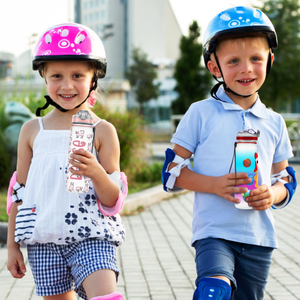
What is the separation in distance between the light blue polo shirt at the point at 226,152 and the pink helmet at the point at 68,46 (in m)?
0.65

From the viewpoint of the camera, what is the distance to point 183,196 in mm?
9242

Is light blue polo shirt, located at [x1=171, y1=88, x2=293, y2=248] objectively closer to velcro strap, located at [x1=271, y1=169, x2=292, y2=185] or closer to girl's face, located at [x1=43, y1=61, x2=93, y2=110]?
velcro strap, located at [x1=271, y1=169, x2=292, y2=185]

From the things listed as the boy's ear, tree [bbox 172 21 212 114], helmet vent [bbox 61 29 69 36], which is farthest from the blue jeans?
tree [bbox 172 21 212 114]

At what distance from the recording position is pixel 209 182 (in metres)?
2.45

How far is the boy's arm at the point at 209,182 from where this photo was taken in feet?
7.36

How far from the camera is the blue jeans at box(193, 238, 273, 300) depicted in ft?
7.39

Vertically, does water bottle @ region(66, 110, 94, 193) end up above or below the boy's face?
below

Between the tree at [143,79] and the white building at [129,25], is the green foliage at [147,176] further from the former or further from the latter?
the white building at [129,25]

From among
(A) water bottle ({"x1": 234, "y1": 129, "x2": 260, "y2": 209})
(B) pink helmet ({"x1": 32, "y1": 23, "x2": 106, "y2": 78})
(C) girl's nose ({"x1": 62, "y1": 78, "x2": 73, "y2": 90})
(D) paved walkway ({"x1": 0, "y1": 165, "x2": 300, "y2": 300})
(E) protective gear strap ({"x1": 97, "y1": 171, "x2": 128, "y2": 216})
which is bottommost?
(D) paved walkway ({"x1": 0, "y1": 165, "x2": 300, "y2": 300})

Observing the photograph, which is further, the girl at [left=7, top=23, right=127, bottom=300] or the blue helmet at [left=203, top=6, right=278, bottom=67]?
the blue helmet at [left=203, top=6, right=278, bottom=67]

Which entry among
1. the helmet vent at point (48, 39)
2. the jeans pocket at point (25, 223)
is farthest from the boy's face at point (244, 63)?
the jeans pocket at point (25, 223)

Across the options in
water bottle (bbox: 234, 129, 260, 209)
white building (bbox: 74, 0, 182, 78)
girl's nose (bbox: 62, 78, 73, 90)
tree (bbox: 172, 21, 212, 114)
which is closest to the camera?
water bottle (bbox: 234, 129, 260, 209)

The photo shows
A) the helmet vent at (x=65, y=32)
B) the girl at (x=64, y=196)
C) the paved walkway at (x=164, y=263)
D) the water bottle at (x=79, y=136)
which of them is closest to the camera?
the water bottle at (x=79, y=136)

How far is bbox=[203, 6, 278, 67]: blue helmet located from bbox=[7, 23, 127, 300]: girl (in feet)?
2.14
